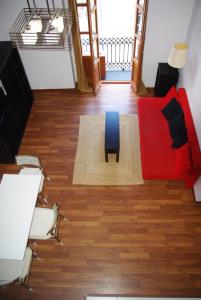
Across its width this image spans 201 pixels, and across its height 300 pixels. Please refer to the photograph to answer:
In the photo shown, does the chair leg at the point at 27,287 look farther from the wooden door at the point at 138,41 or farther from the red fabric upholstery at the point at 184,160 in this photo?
the wooden door at the point at 138,41

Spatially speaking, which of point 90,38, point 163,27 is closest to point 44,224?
point 90,38

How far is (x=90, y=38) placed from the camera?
474 centimetres

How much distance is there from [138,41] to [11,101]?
2.95m

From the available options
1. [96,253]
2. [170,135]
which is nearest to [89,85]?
[170,135]

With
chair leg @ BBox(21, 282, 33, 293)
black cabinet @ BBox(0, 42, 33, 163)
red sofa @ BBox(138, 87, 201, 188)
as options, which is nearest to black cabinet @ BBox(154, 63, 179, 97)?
red sofa @ BBox(138, 87, 201, 188)

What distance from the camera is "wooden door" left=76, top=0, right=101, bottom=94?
4395 mm

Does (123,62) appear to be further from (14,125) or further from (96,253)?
(96,253)

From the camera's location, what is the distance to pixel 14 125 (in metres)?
4.52

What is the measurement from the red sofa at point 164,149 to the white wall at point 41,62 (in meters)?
1.99

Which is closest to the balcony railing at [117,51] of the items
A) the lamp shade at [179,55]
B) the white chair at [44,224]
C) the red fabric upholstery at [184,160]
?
the lamp shade at [179,55]

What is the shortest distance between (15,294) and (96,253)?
121cm

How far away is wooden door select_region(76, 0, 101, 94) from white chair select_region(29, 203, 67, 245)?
338 centimetres

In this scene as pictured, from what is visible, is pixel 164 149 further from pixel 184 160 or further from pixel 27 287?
pixel 27 287

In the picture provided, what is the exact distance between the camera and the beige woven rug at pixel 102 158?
13.7 feet
